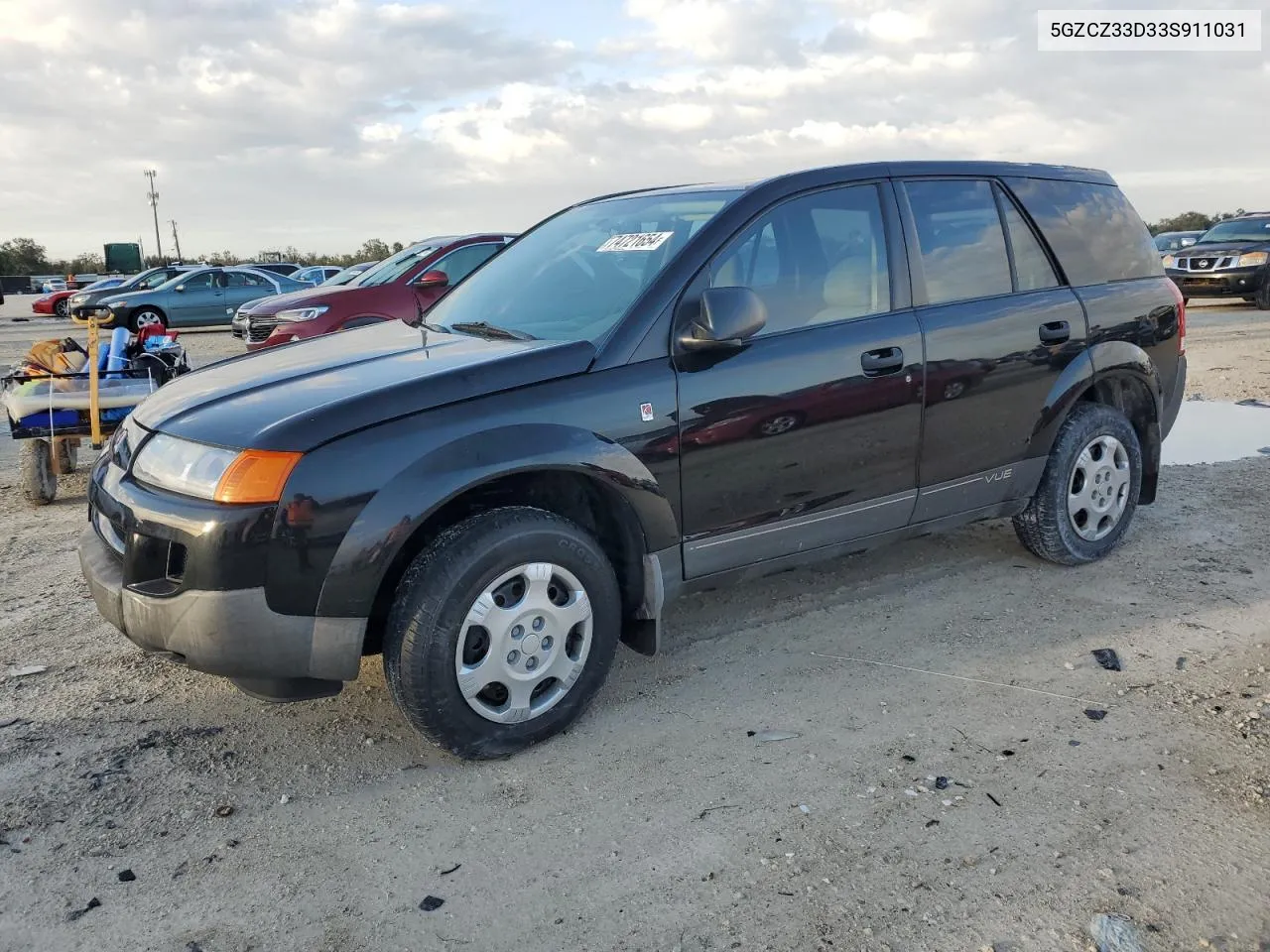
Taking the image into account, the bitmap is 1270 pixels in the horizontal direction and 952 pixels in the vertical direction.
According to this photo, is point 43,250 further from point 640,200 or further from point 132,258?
point 640,200

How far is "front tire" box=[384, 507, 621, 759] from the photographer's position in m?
2.96

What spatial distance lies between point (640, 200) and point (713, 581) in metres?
1.69

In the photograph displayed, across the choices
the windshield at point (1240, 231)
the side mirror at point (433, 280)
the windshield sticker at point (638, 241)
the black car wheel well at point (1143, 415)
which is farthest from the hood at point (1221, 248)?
the windshield sticker at point (638, 241)

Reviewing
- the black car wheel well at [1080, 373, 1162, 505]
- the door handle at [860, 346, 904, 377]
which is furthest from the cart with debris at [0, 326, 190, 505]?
the black car wheel well at [1080, 373, 1162, 505]

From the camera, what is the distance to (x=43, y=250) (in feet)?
240

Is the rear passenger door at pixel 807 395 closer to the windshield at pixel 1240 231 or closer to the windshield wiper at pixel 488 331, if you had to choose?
the windshield wiper at pixel 488 331

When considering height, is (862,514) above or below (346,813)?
above

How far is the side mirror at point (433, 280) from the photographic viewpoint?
33.1 feet

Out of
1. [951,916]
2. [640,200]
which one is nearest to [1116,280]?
[640,200]

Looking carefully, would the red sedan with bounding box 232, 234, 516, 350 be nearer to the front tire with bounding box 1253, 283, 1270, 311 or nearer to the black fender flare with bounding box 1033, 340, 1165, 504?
the black fender flare with bounding box 1033, 340, 1165, 504

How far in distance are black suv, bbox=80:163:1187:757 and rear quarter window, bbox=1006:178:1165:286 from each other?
2 cm

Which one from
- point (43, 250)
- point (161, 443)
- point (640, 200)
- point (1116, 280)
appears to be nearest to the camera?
point (161, 443)

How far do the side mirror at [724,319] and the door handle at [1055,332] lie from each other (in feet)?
5.64

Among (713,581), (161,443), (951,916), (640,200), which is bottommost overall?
(951,916)
